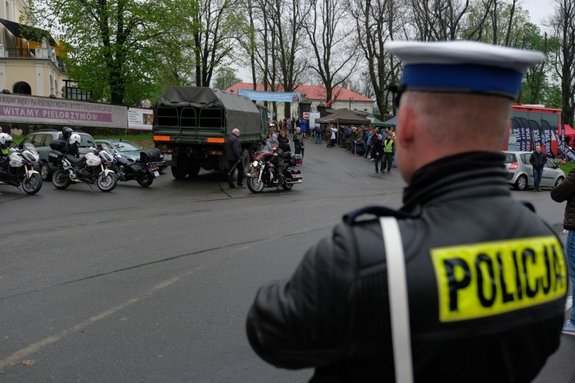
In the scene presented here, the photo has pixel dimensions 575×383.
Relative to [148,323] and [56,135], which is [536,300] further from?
[56,135]

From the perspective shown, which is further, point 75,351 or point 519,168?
point 519,168

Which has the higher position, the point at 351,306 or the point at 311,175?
the point at 351,306

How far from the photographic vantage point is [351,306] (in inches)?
50.4

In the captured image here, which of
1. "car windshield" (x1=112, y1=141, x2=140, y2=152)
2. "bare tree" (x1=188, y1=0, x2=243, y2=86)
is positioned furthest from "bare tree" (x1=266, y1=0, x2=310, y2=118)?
"car windshield" (x1=112, y1=141, x2=140, y2=152)

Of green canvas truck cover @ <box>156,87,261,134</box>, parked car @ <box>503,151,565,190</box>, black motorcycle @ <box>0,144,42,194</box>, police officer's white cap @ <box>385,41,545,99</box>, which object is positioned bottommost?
parked car @ <box>503,151,565,190</box>

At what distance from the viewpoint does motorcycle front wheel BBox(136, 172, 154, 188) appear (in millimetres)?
16969

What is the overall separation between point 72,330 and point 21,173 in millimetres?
10968

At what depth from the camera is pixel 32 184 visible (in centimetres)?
1445

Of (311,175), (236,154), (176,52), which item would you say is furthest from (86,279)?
(176,52)

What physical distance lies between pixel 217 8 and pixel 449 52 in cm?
4870

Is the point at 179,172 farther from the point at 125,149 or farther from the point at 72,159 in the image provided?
the point at 72,159

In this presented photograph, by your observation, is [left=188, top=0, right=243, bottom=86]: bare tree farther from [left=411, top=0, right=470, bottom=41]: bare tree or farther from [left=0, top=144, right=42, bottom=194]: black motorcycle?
[left=0, top=144, right=42, bottom=194]: black motorcycle

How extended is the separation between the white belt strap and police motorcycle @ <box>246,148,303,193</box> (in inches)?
609

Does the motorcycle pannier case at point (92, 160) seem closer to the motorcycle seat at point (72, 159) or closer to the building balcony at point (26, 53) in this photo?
the motorcycle seat at point (72, 159)
